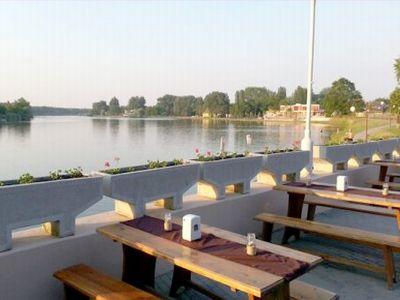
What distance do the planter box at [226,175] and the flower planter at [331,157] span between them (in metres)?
2.40

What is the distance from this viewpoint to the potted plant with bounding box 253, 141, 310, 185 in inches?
249

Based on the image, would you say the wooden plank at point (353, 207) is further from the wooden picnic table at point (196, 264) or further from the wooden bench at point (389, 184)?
the wooden picnic table at point (196, 264)

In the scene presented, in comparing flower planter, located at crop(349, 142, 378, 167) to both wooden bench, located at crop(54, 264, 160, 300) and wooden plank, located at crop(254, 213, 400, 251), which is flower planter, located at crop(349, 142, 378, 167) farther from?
wooden bench, located at crop(54, 264, 160, 300)

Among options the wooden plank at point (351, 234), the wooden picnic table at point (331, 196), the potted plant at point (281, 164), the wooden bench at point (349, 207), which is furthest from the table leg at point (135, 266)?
the wooden bench at point (349, 207)

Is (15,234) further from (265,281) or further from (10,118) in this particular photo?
(10,118)

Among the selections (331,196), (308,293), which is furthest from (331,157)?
(308,293)

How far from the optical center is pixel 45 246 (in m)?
3.60

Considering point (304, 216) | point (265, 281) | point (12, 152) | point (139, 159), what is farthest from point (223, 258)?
point (12, 152)

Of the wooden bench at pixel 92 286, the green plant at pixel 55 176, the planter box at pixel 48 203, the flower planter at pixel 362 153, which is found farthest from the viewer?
the flower planter at pixel 362 153

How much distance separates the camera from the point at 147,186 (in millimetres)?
4367

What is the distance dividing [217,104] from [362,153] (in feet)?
359

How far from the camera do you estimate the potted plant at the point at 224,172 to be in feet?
17.0

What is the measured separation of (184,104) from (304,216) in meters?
119

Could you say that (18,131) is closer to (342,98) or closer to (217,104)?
(342,98)
